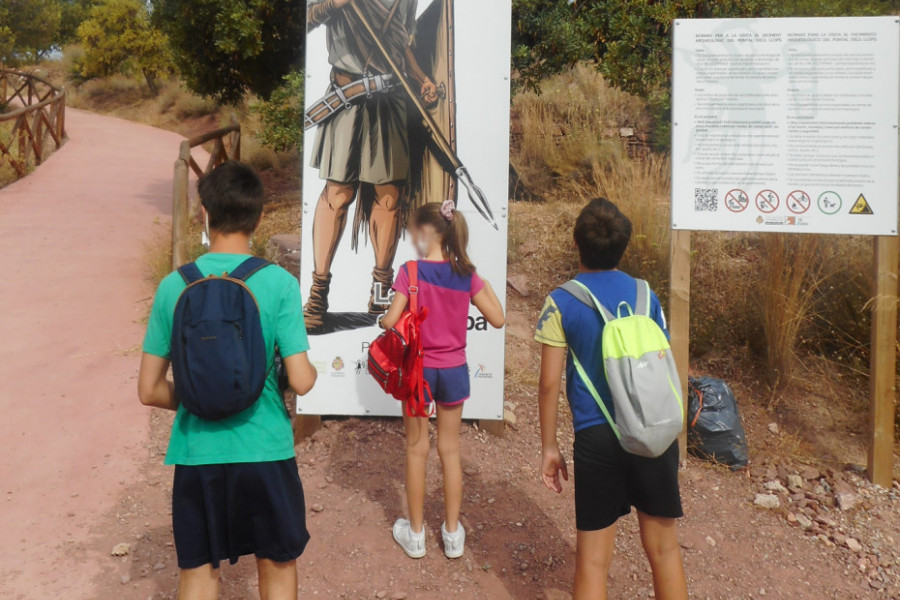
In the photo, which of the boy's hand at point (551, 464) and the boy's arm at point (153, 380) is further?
the boy's hand at point (551, 464)

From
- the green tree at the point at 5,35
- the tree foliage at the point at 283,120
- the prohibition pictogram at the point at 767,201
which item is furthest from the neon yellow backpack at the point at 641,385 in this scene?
the green tree at the point at 5,35

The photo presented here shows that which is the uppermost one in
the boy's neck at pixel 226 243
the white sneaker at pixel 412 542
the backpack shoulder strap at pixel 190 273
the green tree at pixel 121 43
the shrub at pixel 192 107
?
the green tree at pixel 121 43

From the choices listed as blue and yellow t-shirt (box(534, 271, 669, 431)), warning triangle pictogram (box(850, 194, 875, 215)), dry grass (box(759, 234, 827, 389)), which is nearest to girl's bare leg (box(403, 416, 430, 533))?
blue and yellow t-shirt (box(534, 271, 669, 431))

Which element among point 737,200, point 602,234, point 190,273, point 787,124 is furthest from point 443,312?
point 787,124

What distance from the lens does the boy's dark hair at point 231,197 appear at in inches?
94.3

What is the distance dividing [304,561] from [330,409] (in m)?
1.07

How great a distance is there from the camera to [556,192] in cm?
866

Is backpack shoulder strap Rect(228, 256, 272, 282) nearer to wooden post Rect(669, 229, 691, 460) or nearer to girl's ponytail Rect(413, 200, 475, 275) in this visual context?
girl's ponytail Rect(413, 200, 475, 275)

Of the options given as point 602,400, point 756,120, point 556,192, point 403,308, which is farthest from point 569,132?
point 602,400

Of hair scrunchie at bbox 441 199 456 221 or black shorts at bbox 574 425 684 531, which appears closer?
black shorts at bbox 574 425 684 531

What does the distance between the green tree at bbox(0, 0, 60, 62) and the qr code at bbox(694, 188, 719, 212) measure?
1941cm

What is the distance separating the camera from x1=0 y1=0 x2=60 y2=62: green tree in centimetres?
1944

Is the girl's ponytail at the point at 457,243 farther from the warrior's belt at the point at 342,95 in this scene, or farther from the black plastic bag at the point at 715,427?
the black plastic bag at the point at 715,427

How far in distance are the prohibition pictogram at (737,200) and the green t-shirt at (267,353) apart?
2.85 metres
